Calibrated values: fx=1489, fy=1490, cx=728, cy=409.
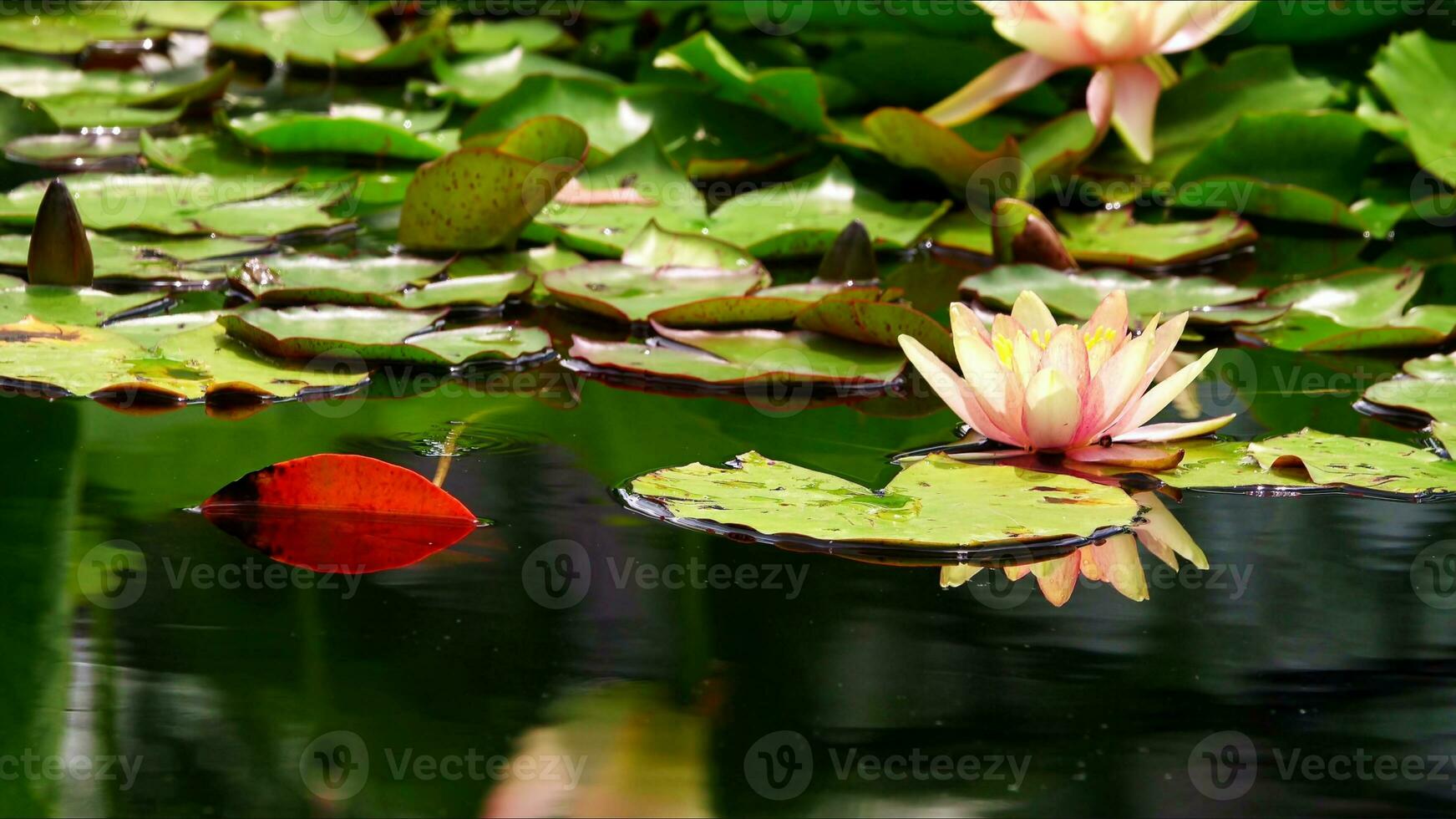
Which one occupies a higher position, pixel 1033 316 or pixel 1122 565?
pixel 1033 316

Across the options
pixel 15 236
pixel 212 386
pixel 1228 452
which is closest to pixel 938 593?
pixel 1228 452

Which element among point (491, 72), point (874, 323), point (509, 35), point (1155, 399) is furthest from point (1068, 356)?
point (509, 35)

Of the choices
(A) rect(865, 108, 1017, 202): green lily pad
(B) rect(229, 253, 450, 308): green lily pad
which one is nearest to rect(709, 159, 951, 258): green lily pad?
(A) rect(865, 108, 1017, 202): green lily pad

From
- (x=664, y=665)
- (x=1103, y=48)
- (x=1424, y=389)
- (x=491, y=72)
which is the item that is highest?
(x=1103, y=48)

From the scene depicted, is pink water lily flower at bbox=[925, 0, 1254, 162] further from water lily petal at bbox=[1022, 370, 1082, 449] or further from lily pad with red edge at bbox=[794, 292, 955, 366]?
water lily petal at bbox=[1022, 370, 1082, 449]

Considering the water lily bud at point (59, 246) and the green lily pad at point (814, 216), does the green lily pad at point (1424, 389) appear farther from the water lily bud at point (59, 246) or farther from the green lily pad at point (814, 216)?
the water lily bud at point (59, 246)


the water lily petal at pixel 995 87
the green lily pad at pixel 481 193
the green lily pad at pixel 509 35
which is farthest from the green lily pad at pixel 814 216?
the green lily pad at pixel 509 35

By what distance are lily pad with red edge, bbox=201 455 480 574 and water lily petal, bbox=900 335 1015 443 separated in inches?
19.5

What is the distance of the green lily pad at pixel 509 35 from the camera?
12.0ft

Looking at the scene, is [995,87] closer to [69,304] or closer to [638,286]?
[638,286]

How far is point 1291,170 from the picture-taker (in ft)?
8.70

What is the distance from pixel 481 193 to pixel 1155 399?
40.8 inches

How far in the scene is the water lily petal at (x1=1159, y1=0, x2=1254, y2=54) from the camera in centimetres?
251

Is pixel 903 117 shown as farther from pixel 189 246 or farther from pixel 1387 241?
pixel 189 246
